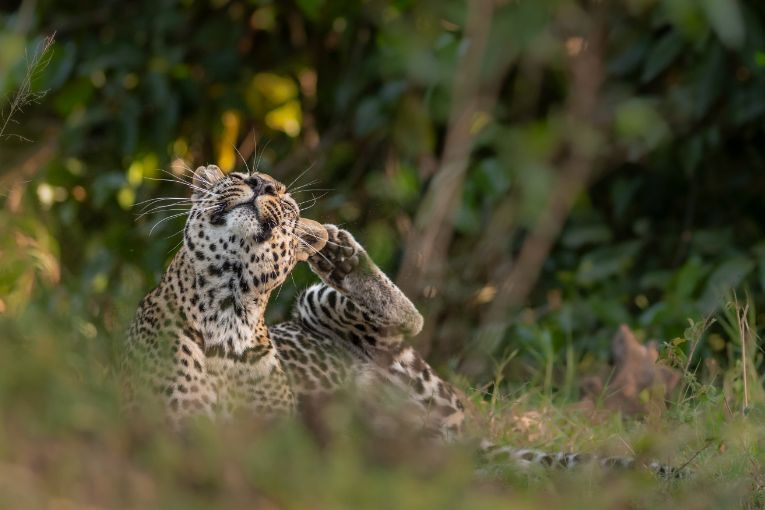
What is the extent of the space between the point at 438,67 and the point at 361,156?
2.09m

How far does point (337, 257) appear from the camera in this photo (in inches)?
191

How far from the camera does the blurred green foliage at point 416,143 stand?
21.9ft

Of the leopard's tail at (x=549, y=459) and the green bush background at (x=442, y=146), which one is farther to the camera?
the green bush background at (x=442, y=146)

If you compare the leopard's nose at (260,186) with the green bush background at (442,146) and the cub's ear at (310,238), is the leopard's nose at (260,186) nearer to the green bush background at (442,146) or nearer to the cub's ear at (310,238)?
the cub's ear at (310,238)

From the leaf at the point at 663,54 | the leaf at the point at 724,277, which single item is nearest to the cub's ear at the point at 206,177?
the leaf at the point at 724,277

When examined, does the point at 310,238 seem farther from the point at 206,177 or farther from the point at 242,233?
the point at 242,233

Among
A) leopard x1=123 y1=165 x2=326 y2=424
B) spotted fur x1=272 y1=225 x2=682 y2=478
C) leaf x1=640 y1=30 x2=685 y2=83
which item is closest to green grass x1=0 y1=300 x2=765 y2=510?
leopard x1=123 y1=165 x2=326 y2=424

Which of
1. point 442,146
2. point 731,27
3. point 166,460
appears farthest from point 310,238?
point 442,146

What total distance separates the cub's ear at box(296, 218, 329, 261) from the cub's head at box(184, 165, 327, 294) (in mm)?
181

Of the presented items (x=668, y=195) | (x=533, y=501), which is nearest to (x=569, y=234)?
(x=668, y=195)

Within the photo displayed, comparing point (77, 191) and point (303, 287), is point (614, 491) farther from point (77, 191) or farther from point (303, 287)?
point (77, 191)

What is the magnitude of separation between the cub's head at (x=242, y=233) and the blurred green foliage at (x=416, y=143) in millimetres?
1780

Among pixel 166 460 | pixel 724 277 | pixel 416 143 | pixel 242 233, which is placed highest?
pixel 166 460

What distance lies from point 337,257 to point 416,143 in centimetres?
239
